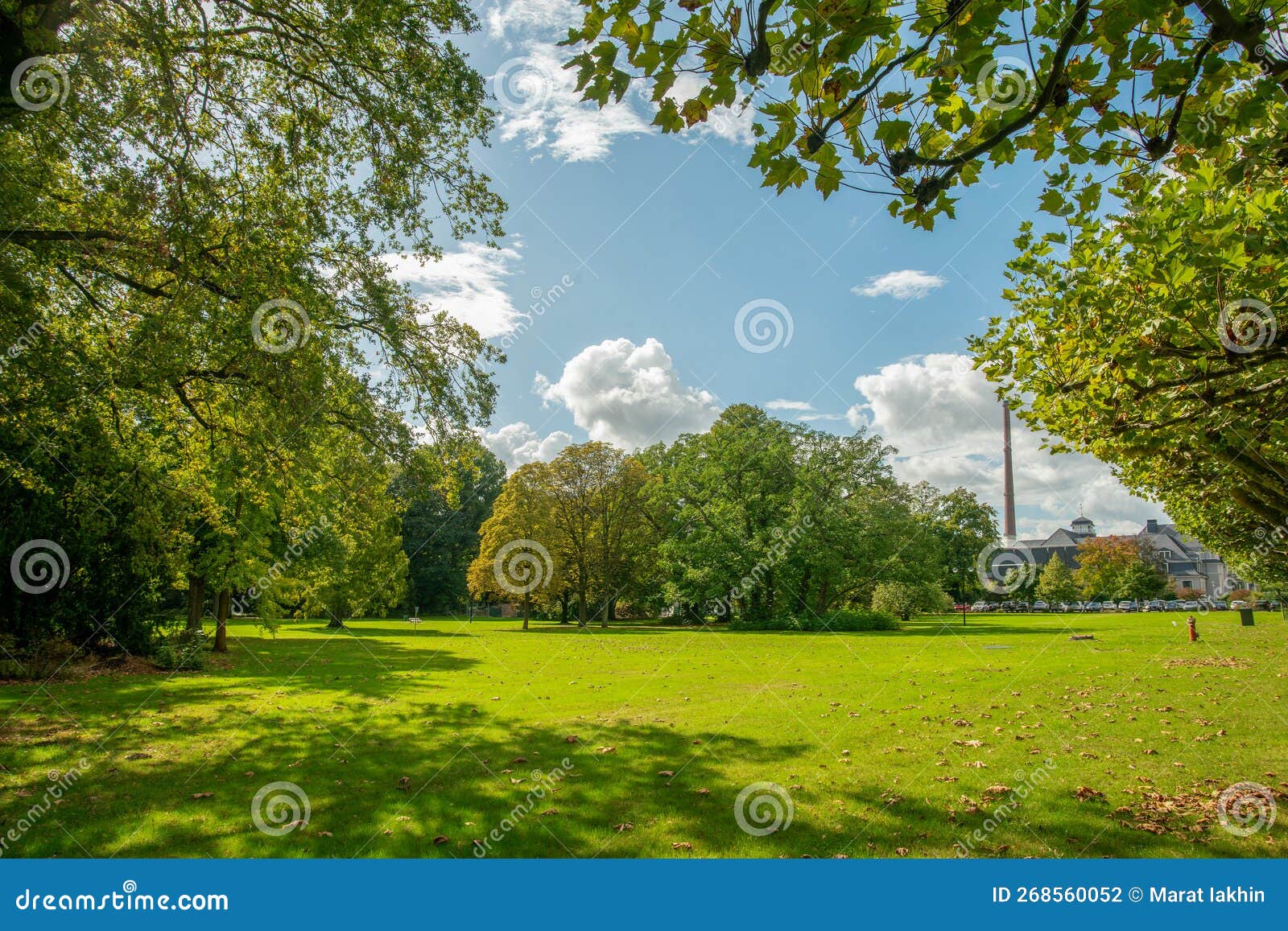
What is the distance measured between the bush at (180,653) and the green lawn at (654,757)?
95 cm

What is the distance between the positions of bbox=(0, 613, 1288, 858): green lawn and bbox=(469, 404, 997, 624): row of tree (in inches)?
842

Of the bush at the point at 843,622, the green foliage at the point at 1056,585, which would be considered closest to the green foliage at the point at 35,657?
the bush at the point at 843,622

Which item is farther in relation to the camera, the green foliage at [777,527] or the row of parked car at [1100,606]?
the row of parked car at [1100,606]

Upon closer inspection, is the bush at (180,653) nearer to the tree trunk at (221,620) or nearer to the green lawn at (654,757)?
the green lawn at (654,757)

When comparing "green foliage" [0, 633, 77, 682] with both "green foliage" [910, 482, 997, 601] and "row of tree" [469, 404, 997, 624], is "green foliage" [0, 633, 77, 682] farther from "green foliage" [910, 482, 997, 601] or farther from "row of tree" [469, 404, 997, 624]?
"green foliage" [910, 482, 997, 601]

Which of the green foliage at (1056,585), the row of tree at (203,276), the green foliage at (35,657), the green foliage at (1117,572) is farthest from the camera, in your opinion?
the green foliage at (1056,585)

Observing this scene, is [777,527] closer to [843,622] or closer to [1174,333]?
[843,622]

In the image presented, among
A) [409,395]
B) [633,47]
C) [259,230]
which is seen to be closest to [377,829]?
[633,47]

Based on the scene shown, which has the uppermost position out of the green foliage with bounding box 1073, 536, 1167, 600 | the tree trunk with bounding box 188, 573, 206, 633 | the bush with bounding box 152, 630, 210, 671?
the green foliage with bounding box 1073, 536, 1167, 600

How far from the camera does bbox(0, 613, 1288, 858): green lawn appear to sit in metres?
5.55

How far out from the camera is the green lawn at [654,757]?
5.55m

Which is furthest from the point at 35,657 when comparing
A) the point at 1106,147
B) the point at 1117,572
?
the point at 1117,572

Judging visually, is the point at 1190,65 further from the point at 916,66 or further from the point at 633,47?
the point at 633,47

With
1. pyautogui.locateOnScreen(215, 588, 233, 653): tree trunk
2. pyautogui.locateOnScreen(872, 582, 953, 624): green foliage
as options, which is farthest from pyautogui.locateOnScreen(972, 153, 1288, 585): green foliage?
pyautogui.locateOnScreen(872, 582, 953, 624): green foliage
